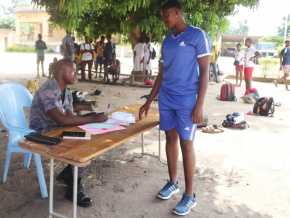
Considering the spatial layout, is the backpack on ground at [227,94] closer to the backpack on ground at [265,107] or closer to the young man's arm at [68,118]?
the backpack on ground at [265,107]

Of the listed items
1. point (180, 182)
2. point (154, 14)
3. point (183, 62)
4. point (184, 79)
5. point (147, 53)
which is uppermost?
point (154, 14)

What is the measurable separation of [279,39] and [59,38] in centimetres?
2721

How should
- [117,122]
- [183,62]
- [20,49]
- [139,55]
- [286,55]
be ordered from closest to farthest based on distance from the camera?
[183,62]
[117,122]
[286,55]
[139,55]
[20,49]

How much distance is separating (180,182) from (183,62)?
1564 mm

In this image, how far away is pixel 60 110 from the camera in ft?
9.59

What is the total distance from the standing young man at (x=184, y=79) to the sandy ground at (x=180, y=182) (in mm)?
459

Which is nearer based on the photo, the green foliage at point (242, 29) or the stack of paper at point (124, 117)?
the stack of paper at point (124, 117)

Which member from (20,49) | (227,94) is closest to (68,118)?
(227,94)

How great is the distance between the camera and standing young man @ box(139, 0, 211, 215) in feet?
9.08

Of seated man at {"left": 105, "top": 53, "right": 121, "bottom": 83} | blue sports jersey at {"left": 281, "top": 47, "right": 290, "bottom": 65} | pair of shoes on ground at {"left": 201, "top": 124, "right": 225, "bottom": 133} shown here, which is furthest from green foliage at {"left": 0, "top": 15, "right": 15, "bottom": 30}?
pair of shoes on ground at {"left": 201, "top": 124, "right": 225, "bottom": 133}

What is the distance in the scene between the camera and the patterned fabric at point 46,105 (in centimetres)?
290

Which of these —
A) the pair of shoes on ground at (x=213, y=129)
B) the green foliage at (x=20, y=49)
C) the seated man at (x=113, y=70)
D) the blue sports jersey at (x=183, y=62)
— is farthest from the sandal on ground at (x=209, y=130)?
the green foliage at (x=20, y=49)

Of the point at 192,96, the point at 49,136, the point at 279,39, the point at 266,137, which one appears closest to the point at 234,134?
the point at 266,137

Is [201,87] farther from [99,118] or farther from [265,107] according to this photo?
[265,107]
